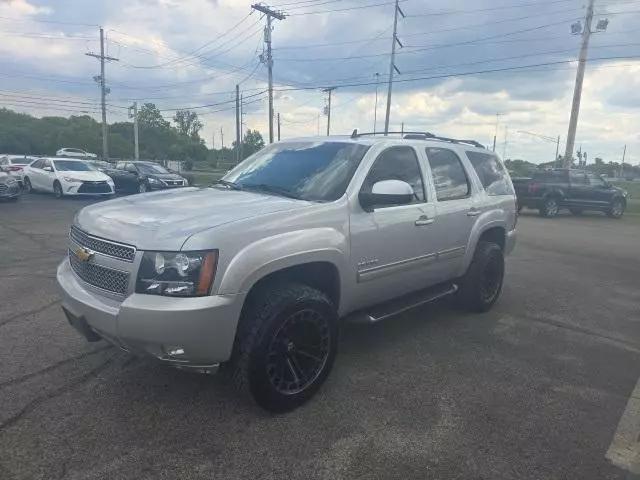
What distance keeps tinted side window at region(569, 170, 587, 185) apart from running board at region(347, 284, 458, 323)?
16.4 m

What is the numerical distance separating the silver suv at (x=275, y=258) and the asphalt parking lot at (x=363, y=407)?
39 cm

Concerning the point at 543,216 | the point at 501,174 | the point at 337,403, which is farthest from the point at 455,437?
the point at 543,216

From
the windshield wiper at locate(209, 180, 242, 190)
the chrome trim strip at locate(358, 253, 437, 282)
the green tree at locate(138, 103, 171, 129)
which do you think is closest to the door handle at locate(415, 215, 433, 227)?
the chrome trim strip at locate(358, 253, 437, 282)

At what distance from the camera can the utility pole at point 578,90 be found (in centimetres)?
2630

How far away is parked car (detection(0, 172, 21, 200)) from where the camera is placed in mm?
15977

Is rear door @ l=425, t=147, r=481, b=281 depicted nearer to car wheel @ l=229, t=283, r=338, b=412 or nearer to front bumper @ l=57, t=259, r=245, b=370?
car wheel @ l=229, t=283, r=338, b=412

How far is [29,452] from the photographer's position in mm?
2816

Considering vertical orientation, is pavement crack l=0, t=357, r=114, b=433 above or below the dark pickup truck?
below

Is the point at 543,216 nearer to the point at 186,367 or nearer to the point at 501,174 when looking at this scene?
the point at 501,174

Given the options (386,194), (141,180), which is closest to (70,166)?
(141,180)

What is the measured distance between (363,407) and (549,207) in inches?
684

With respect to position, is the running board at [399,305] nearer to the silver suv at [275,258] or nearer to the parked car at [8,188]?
the silver suv at [275,258]

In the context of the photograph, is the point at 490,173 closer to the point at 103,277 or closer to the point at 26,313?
the point at 103,277

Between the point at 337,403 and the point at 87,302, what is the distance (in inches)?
71.0
